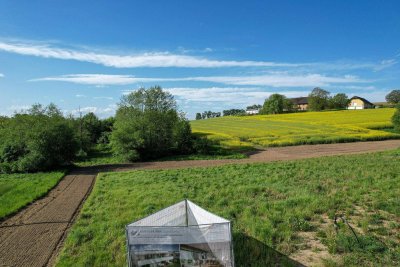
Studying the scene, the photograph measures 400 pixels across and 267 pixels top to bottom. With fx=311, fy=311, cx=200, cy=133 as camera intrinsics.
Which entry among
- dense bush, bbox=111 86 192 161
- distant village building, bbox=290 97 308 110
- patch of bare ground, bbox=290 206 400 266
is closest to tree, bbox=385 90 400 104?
distant village building, bbox=290 97 308 110

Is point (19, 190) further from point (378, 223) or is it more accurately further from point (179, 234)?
point (378, 223)

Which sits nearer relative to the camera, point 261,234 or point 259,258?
point 259,258

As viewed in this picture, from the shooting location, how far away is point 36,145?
22625mm

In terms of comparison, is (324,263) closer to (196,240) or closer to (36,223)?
(196,240)

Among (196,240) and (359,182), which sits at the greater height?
(196,240)

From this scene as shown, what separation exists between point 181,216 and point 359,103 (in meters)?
133

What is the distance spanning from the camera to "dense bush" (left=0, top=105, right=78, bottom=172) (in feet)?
73.2

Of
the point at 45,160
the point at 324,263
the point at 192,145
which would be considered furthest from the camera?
the point at 192,145

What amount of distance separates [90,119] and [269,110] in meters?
75.5

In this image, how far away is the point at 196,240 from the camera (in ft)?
18.8

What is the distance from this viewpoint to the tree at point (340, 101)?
367 feet

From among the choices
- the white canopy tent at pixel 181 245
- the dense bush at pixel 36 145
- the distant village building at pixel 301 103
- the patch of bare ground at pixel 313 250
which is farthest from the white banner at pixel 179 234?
the distant village building at pixel 301 103

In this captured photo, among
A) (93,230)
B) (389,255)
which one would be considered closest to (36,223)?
(93,230)

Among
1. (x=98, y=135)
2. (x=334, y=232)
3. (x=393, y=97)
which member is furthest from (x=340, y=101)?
(x=334, y=232)
